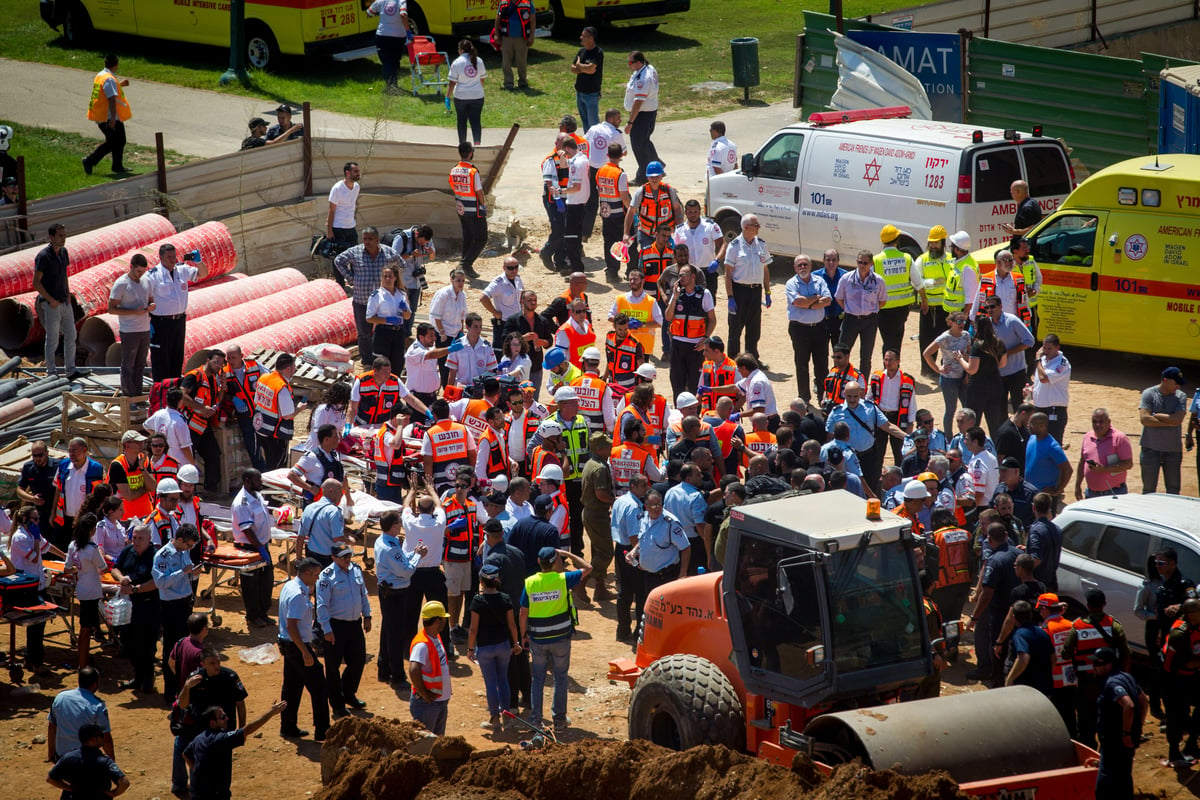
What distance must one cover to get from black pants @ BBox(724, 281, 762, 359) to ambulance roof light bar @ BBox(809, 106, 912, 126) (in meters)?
3.96

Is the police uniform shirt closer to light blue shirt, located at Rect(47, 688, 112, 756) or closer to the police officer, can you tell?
the police officer

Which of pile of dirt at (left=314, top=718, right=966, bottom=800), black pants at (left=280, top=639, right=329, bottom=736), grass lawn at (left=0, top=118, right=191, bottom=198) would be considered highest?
grass lawn at (left=0, top=118, right=191, bottom=198)

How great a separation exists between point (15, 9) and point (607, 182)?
19752 millimetres

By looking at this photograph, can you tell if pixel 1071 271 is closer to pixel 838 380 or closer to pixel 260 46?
pixel 838 380

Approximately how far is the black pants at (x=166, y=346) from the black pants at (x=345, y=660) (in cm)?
643

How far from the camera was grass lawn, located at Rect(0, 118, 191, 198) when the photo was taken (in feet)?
72.2

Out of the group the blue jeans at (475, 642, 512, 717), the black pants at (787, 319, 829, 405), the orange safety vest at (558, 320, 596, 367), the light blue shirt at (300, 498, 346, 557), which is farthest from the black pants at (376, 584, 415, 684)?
the black pants at (787, 319, 829, 405)

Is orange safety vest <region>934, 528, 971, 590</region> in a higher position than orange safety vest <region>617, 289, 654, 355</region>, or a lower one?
lower

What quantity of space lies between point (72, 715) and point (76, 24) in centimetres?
2236

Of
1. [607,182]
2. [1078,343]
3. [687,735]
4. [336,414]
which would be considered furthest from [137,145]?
[687,735]

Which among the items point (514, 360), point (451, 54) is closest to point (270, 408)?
point (514, 360)

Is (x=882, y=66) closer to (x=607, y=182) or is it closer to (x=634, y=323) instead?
(x=607, y=182)

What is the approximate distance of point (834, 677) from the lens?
8.48 metres

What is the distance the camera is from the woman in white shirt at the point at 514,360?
1579 cm
